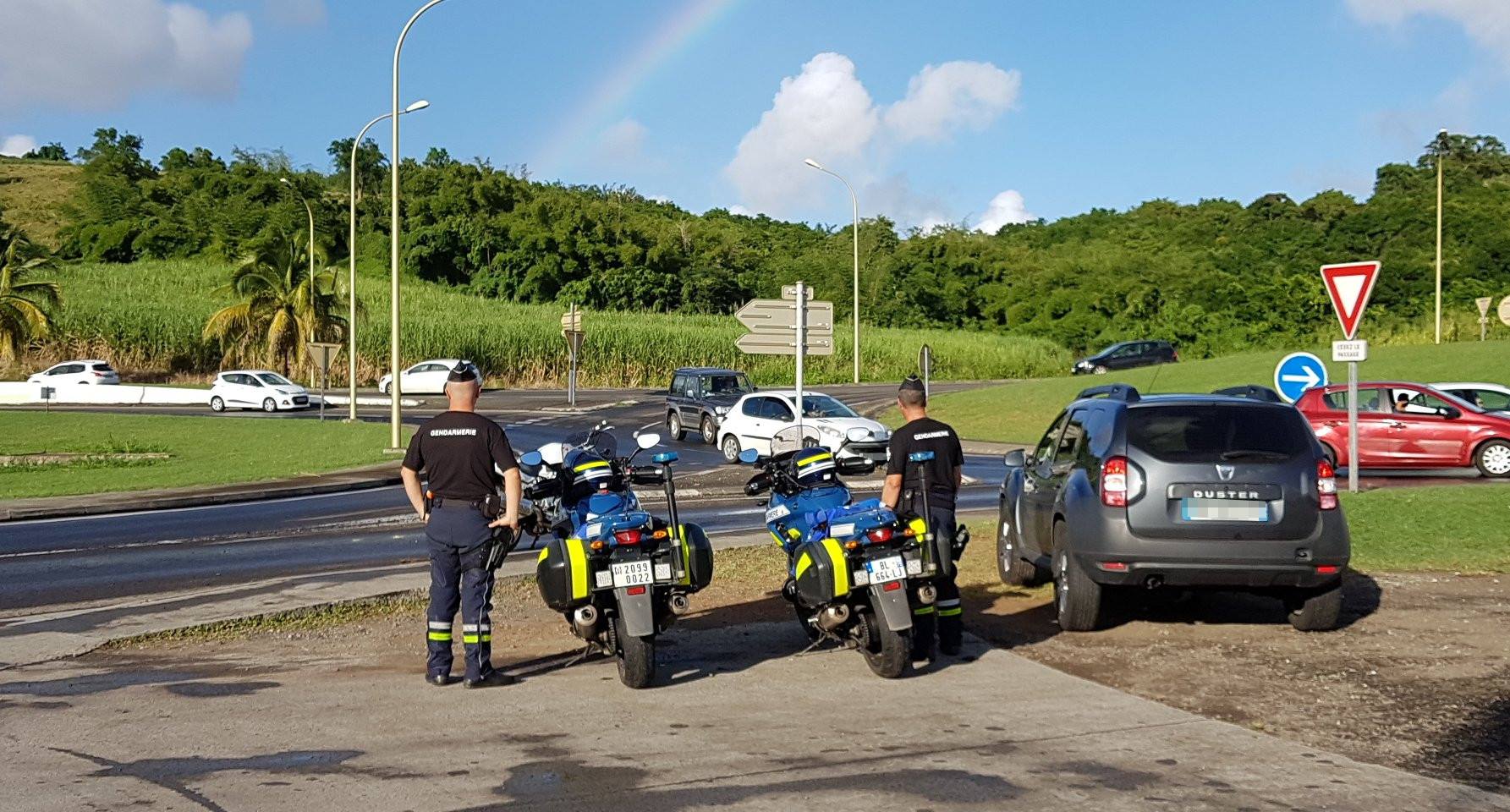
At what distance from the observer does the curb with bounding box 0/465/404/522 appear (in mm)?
20500

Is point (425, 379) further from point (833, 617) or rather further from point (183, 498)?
point (833, 617)

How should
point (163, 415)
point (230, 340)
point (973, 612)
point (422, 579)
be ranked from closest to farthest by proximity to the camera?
1. point (973, 612)
2. point (422, 579)
3. point (163, 415)
4. point (230, 340)

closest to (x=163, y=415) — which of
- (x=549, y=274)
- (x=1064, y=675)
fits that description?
(x=1064, y=675)

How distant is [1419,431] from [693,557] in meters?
17.8

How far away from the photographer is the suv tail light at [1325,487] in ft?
29.7

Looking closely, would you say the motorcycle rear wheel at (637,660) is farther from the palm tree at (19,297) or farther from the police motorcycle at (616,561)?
the palm tree at (19,297)

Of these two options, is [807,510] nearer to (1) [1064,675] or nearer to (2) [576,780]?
(1) [1064,675]

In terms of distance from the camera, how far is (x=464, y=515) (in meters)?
8.12

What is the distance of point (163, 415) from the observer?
150ft

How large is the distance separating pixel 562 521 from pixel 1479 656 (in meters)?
5.46

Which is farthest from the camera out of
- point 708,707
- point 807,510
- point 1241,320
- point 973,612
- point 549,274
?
point 549,274

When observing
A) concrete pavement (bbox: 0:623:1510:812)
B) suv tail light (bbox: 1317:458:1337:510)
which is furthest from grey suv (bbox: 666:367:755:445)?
concrete pavement (bbox: 0:623:1510:812)

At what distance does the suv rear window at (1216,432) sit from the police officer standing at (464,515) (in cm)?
399

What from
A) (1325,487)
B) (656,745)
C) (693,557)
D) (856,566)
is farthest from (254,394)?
(656,745)
